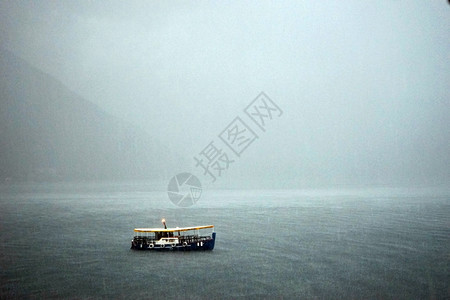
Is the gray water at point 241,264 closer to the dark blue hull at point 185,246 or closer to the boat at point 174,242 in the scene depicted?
the dark blue hull at point 185,246

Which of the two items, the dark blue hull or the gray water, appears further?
the dark blue hull

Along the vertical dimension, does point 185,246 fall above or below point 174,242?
below

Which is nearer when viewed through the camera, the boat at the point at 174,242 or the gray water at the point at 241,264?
the gray water at the point at 241,264

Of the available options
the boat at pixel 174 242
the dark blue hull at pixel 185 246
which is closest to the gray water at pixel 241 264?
the dark blue hull at pixel 185 246

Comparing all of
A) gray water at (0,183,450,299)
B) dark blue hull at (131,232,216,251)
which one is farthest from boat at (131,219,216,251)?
gray water at (0,183,450,299)

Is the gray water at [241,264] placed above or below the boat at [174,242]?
below

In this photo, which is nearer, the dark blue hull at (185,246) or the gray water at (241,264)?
the gray water at (241,264)

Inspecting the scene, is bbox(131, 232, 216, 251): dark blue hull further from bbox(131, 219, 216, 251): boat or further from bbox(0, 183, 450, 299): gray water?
bbox(0, 183, 450, 299): gray water

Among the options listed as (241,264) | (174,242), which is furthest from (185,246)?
(241,264)

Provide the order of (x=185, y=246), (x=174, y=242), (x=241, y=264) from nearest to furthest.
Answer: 1. (x=241, y=264)
2. (x=185, y=246)
3. (x=174, y=242)

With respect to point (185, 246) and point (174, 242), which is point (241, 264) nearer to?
point (185, 246)

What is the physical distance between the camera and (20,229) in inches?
3342

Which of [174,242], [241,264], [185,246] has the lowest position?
[241,264]

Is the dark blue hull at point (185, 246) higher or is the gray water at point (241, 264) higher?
the dark blue hull at point (185, 246)
